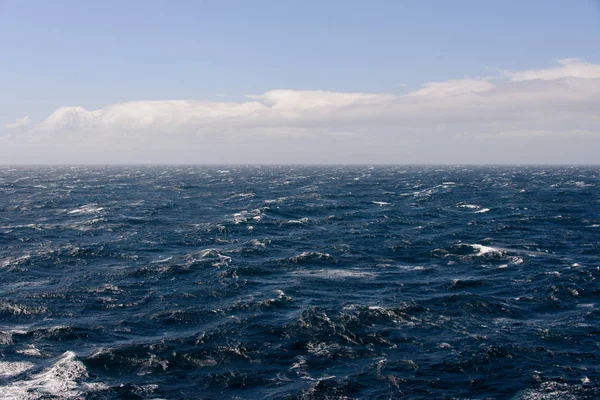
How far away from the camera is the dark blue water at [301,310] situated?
3250 cm

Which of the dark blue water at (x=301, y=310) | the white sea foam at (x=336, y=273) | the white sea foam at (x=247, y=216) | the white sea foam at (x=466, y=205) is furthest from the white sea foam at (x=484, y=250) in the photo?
the white sea foam at (x=466, y=205)

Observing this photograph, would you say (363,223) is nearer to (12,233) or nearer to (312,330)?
(312,330)

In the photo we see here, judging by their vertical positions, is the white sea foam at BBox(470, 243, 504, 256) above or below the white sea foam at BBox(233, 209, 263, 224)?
below

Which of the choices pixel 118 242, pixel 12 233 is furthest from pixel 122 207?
pixel 118 242

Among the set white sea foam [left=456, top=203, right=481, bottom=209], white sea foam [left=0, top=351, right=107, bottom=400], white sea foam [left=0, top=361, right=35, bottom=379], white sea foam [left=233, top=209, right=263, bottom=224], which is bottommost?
white sea foam [left=0, top=351, right=107, bottom=400]

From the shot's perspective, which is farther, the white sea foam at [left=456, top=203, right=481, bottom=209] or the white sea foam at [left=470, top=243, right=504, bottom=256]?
the white sea foam at [left=456, top=203, right=481, bottom=209]

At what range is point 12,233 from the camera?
84.4 metres

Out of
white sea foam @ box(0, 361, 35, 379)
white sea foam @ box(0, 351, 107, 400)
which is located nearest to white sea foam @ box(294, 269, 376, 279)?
white sea foam @ box(0, 351, 107, 400)

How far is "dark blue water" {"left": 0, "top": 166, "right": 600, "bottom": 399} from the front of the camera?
3250 cm

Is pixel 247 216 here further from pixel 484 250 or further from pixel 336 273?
pixel 484 250

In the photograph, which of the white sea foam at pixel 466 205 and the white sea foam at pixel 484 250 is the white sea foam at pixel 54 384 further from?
the white sea foam at pixel 466 205

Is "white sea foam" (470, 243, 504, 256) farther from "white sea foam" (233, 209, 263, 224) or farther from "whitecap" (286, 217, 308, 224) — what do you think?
"white sea foam" (233, 209, 263, 224)

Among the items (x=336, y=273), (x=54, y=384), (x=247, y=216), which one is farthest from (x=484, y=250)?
(x=54, y=384)

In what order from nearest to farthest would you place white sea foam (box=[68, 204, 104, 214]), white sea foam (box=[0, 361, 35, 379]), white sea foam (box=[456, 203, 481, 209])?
white sea foam (box=[0, 361, 35, 379]) < white sea foam (box=[68, 204, 104, 214]) < white sea foam (box=[456, 203, 481, 209])
